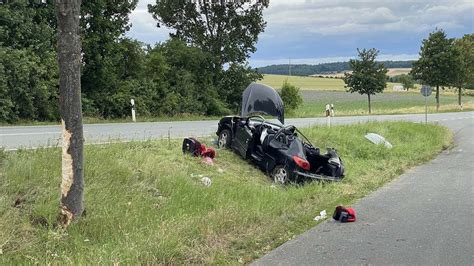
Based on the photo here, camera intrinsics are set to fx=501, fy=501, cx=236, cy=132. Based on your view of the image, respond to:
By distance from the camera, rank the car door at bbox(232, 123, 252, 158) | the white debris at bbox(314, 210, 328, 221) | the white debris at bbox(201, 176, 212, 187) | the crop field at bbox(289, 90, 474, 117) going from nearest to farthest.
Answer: the white debris at bbox(314, 210, 328, 221)
the white debris at bbox(201, 176, 212, 187)
the car door at bbox(232, 123, 252, 158)
the crop field at bbox(289, 90, 474, 117)

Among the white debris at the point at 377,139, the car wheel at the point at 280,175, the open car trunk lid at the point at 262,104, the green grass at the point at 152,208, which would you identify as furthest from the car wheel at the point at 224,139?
the white debris at the point at 377,139

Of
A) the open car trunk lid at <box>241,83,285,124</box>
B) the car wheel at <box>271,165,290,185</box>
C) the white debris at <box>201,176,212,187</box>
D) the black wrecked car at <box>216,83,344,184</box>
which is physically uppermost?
the open car trunk lid at <box>241,83,285,124</box>

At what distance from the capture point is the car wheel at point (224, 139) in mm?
12320

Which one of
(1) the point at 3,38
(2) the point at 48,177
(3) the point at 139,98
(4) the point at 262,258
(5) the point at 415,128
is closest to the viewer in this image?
(4) the point at 262,258

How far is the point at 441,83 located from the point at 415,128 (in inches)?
1244

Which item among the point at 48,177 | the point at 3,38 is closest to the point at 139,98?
the point at 3,38

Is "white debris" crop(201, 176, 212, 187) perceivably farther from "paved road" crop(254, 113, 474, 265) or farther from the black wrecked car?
"paved road" crop(254, 113, 474, 265)

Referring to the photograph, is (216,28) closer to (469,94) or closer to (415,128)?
(415,128)

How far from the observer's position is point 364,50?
46.8 meters

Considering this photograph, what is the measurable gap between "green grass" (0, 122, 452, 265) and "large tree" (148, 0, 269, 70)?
75.6ft

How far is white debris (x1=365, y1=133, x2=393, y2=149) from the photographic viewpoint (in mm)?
16525

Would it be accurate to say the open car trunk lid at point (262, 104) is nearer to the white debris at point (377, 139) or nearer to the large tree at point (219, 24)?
the white debris at point (377, 139)

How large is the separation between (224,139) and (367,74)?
36422mm

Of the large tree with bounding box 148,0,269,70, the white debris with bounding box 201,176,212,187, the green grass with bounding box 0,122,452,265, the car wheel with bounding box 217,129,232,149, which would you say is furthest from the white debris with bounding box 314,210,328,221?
the large tree with bounding box 148,0,269,70
